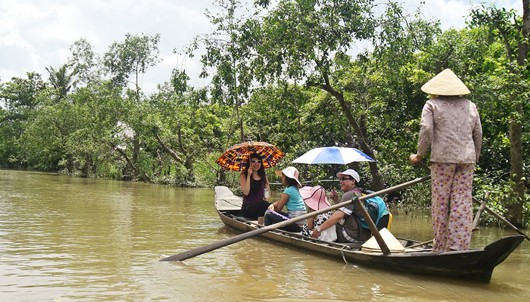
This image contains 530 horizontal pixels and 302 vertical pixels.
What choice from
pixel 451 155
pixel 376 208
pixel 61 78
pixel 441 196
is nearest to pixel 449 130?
pixel 451 155

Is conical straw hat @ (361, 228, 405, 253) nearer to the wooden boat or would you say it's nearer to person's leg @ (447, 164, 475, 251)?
the wooden boat

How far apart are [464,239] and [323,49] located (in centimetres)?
653

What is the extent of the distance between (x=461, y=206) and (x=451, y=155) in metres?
0.51

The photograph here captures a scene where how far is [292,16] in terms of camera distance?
36.6ft

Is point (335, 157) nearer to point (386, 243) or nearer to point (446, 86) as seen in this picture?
point (386, 243)

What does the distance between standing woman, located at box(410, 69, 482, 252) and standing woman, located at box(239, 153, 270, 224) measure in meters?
3.85

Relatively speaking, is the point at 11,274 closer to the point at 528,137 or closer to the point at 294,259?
the point at 294,259

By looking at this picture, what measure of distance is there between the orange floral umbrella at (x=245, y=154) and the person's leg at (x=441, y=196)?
4192 millimetres

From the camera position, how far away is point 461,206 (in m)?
5.26

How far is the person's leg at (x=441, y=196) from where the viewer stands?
5332 mm

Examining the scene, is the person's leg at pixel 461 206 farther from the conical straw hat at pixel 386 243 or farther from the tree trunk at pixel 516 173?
the tree trunk at pixel 516 173

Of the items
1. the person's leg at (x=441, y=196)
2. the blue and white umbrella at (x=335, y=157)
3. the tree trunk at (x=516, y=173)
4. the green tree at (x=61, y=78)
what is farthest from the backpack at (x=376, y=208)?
the green tree at (x=61, y=78)

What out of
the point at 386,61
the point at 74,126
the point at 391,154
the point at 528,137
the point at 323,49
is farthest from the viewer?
the point at 74,126

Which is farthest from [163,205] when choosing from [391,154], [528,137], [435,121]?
[435,121]
